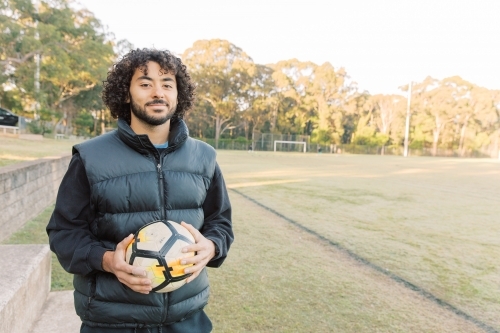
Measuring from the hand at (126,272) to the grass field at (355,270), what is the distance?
1.64 m

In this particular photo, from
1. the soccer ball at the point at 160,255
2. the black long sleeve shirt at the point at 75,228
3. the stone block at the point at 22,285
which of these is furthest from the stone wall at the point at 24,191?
the soccer ball at the point at 160,255

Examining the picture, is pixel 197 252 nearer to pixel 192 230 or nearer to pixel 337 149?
pixel 192 230

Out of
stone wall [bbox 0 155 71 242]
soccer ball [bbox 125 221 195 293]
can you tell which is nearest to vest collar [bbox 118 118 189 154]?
soccer ball [bbox 125 221 195 293]

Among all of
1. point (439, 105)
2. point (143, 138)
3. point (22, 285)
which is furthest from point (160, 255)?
point (439, 105)

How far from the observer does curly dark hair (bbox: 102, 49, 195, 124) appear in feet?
5.91

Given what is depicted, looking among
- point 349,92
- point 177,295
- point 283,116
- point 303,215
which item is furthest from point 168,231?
point 349,92

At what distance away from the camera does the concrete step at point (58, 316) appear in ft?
8.36

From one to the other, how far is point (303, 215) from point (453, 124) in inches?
2569

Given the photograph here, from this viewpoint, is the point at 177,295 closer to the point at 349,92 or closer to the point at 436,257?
the point at 436,257

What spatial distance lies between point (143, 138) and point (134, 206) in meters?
0.29

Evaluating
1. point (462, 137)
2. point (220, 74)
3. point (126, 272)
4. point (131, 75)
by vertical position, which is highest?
point (220, 74)

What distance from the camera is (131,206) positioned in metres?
1.67

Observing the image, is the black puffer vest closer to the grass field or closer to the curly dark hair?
the curly dark hair

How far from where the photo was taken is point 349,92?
6050 centimetres
